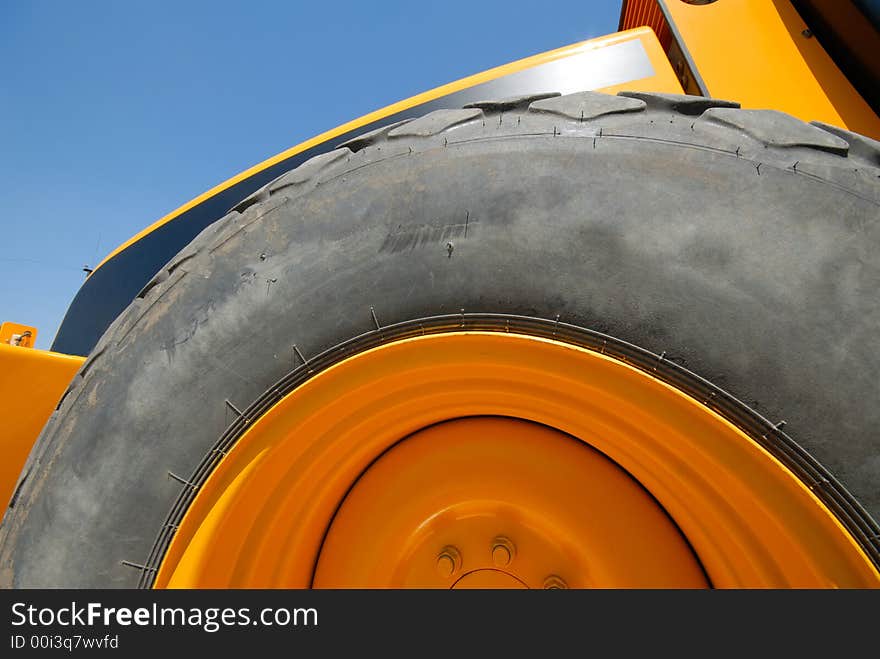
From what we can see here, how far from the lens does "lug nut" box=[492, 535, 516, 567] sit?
2.56 ft

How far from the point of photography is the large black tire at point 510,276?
1.97 feet

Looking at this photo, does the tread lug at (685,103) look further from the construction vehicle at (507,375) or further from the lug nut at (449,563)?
the lug nut at (449,563)

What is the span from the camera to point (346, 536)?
870 millimetres

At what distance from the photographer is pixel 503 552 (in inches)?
30.8

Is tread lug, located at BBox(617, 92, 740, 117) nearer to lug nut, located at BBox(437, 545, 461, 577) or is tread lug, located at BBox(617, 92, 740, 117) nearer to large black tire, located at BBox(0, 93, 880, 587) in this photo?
large black tire, located at BBox(0, 93, 880, 587)

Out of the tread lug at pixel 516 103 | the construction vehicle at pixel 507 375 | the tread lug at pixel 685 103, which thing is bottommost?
the construction vehicle at pixel 507 375

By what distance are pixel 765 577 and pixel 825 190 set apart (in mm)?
465

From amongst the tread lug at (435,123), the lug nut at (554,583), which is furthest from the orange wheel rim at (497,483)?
the tread lug at (435,123)

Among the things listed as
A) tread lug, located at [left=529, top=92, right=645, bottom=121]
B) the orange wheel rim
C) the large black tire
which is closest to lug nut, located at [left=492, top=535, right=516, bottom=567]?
the orange wheel rim

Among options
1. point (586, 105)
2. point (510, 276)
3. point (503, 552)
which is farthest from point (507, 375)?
point (586, 105)

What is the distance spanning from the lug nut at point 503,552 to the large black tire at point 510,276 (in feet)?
1.16

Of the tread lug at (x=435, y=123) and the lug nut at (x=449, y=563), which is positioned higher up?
the tread lug at (x=435, y=123)

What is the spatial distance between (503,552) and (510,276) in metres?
0.41
